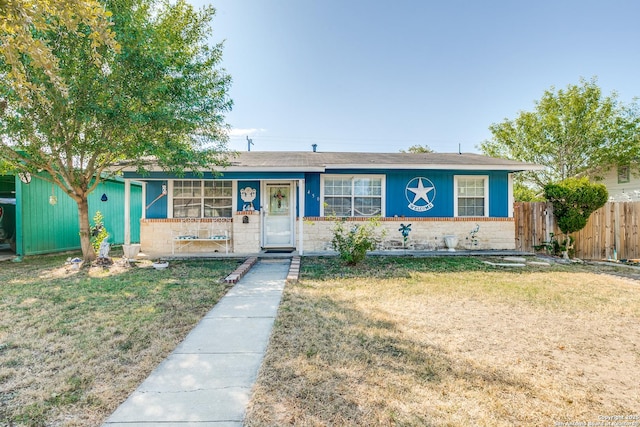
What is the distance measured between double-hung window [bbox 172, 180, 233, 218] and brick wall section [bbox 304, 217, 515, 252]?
2.97 m

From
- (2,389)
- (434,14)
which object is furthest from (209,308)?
(434,14)

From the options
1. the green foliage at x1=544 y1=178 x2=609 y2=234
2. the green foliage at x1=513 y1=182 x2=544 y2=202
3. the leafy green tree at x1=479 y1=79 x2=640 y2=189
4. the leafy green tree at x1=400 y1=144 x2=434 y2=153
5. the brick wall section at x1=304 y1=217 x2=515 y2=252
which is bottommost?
the brick wall section at x1=304 y1=217 x2=515 y2=252

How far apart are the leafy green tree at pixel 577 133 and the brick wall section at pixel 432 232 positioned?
44.5ft

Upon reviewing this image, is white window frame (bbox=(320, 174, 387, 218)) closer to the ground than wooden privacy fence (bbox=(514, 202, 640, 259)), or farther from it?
farther from it

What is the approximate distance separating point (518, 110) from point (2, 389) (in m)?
26.1

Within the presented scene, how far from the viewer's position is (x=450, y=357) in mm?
3025

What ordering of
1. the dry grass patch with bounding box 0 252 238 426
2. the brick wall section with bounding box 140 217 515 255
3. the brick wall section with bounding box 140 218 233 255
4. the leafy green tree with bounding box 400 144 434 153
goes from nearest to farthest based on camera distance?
the dry grass patch with bounding box 0 252 238 426 → the brick wall section with bounding box 140 217 515 255 → the brick wall section with bounding box 140 218 233 255 → the leafy green tree with bounding box 400 144 434 153

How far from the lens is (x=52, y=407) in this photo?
2.20m

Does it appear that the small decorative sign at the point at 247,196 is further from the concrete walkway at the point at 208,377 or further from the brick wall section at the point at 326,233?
the concrete walkway at the point at 208,377

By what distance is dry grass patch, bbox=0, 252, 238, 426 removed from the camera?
228 cm

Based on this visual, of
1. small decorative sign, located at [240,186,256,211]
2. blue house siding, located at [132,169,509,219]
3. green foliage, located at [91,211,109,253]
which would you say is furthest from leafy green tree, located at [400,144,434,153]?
green foliage, located at [91,211,109,253]

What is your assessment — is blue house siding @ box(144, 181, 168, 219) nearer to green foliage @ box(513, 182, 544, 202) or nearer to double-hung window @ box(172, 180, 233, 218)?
double-hung window @ box(172, 180, 233, 218)

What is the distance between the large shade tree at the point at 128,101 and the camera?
6.66m

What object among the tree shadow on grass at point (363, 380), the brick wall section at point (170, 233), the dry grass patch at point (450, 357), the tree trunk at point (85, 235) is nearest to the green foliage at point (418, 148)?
the brick wall section at point (170, 233)
